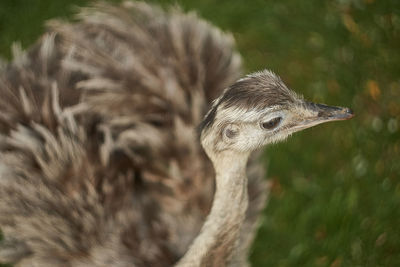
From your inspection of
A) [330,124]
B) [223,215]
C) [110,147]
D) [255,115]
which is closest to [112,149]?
[110,147]

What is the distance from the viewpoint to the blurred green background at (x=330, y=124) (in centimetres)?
332

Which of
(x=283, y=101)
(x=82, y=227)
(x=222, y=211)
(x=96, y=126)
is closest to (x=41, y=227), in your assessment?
(x=82, y=227)

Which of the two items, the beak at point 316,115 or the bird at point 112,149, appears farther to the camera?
the bird at point 112,149

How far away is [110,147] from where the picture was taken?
2.74m

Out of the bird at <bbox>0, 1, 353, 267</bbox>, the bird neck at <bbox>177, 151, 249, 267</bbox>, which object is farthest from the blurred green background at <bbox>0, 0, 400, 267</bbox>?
the bird neck at <bbox>177, 151, 249, 267</bbox>

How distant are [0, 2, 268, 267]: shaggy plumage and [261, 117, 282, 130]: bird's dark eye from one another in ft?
2.45

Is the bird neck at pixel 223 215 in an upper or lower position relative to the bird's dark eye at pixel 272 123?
lower

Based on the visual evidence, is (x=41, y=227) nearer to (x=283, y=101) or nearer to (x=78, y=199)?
(x=78, y=199)

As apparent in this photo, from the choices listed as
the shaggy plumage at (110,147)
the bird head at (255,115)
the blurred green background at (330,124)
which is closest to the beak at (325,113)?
the bird head at (255,115)

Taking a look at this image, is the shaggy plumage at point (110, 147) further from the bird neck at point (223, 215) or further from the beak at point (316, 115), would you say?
the beak at point (316, 115)

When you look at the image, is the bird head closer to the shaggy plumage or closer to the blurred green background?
the shaggy plumage

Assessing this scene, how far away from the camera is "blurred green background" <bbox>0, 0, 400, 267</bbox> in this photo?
3.32m

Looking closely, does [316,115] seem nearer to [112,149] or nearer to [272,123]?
[272,123]

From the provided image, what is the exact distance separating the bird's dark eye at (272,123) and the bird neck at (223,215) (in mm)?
157
